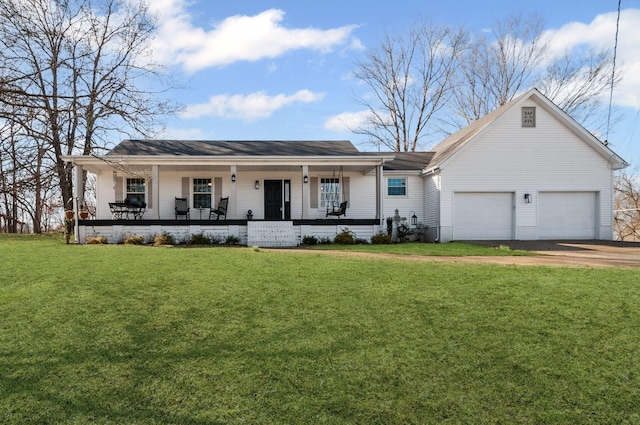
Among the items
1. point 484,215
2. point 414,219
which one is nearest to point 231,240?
point 414,219

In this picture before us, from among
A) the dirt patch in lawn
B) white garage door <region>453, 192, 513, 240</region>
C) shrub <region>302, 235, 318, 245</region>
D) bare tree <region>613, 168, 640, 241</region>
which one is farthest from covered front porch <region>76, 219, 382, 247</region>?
bare tree <region>613, 168, 640, 241</region>

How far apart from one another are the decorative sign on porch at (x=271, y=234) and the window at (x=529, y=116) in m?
9.81

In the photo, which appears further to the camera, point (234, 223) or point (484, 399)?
point (234, 223)

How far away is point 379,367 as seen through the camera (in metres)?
3.88

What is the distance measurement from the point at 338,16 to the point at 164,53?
761 cm

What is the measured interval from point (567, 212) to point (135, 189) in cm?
1687

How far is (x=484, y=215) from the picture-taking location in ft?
55.0

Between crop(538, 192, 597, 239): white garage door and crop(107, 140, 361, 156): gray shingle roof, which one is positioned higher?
crop(107, 140, 361, 156): gray shingle roof

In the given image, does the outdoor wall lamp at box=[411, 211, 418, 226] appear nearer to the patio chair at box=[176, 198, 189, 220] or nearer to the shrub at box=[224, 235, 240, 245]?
the shrub at box=[224, 235, 240, 245]

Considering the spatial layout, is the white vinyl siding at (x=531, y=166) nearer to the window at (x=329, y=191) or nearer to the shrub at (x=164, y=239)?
the window at (x=329, y=191)

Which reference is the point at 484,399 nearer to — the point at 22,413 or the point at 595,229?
the point at 22,413

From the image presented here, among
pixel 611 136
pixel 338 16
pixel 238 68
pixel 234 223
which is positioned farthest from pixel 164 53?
pixel 611 136

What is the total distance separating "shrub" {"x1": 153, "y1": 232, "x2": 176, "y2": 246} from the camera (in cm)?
1368

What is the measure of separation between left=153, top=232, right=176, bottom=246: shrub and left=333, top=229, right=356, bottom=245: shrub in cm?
535
